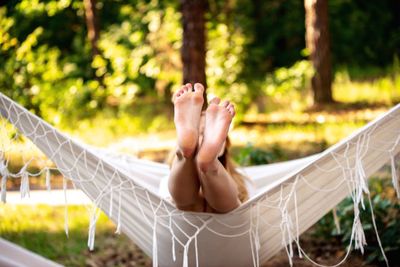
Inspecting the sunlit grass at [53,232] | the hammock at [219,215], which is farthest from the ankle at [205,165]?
Answer: the sunlit grass at [53,232]

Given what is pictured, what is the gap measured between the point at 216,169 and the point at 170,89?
4.20m

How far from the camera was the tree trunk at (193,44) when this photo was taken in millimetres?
3545

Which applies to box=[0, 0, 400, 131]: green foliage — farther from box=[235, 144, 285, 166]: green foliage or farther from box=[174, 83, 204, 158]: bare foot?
box=[174, 83, 204, 158]: bare foot

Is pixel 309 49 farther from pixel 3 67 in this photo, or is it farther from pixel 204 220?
pixel 204 220

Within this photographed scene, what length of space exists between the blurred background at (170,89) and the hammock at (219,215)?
479mm

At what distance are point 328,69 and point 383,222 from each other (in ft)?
10.6

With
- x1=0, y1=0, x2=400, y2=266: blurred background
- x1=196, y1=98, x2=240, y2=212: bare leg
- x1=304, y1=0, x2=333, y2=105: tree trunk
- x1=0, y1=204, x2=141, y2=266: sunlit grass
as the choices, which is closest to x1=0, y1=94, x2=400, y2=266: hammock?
x1=196, y1=98, x2=240, y2=212: bare leg

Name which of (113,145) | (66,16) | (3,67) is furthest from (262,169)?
(66,16)

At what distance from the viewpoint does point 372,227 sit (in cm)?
227

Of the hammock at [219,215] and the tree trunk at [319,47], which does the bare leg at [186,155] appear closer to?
the hammock at [219,215]

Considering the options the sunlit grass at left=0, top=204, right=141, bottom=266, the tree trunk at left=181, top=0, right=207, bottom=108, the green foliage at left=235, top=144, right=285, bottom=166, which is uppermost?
the tree trunk at left=181, top=0, right=207, bottom=108

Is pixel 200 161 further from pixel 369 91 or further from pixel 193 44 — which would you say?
pixel 369 91

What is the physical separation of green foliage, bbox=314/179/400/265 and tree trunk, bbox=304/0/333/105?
2.84m

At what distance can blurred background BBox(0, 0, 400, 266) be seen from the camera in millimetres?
2562
